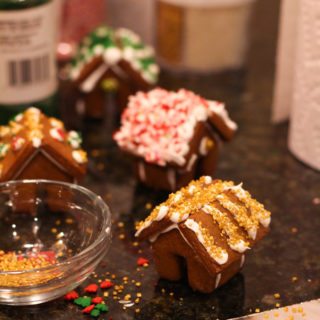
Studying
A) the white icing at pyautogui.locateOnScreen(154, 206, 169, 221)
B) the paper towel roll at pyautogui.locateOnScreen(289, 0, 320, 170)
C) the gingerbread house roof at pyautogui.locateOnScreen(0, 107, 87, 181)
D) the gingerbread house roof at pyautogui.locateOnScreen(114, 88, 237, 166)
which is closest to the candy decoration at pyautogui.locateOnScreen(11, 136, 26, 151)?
the gingerbread house roof at pyautogui.locateOnScreen(0, 107, 87, 181)

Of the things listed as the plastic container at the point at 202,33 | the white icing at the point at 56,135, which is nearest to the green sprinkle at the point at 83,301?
the white icing at the point at 56,135

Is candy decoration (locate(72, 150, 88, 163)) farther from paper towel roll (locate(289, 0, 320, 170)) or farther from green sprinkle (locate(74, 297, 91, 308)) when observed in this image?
paper towel roll (locate(289, 0, 320, 170))

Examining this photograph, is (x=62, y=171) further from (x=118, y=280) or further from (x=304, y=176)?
(x=304, y=176)

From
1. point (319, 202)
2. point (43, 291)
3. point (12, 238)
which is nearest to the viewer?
point (43, 291)

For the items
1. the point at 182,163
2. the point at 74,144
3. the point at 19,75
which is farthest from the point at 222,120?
the point at 19,75

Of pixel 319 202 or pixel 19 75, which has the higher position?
pixel 19 75

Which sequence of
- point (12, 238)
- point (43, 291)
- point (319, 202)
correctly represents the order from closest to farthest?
point (43, 291)
point (12, 238)
point (319, 202)

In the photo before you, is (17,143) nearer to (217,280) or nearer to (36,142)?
(36,142)
